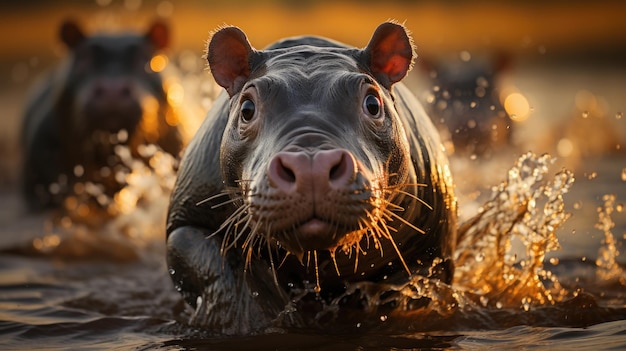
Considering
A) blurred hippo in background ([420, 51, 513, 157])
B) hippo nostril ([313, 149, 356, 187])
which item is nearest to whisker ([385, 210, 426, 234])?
hippo nostril ([313, 149, 356, 187])

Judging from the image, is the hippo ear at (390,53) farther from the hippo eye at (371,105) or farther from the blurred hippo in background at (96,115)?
the blurred hippo in background at (96,115)

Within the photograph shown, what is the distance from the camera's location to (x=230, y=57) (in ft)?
21.6

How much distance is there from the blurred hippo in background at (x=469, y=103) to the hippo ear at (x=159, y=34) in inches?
111

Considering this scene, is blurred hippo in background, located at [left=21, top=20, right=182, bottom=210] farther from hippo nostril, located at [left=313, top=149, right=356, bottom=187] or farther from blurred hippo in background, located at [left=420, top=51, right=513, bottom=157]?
hippo nostril, located at [left=313, top=149, right=356, bottom=187]

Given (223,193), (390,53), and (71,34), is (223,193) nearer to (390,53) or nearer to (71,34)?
(390,53)

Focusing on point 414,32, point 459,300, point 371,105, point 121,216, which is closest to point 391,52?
point 371,105

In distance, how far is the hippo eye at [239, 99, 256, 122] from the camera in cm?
618

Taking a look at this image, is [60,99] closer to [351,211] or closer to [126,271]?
[126,271]

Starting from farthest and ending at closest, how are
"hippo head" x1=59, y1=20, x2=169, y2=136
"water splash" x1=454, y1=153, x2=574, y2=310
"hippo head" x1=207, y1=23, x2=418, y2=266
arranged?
"hippo head" x1=59, y1=20, x2=169, y2=136, "water splash" x1=454, y1=153, x2=574, y2=310, "hippo head" x1=207, y1=23, x2=418, y2=266

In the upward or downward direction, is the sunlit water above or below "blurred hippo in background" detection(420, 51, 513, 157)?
below

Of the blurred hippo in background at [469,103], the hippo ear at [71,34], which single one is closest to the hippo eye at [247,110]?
the blurred hippo in background at [469,103]

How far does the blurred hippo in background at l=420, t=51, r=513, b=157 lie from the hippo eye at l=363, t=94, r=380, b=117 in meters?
2.36

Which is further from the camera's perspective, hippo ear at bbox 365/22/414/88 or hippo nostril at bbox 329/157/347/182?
hippo ear at bbox 365/22/414/88

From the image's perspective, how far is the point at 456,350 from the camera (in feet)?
20.8
